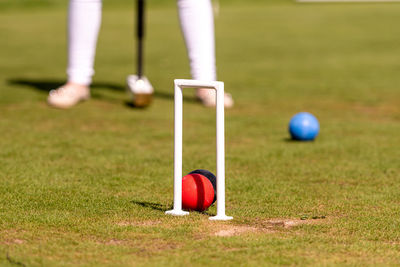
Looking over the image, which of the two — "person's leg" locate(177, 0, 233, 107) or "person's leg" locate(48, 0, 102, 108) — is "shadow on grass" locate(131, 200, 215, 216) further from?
"person's leg" locate(48, 0, 102, 108)

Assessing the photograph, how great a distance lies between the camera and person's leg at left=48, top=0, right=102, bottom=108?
262 inches

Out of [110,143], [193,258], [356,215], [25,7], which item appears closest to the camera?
[193,258]

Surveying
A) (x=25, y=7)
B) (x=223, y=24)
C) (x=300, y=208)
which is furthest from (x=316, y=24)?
(x=300, y=208)

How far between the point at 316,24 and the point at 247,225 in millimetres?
13985

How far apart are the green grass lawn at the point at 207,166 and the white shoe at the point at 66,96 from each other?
132 millimetres

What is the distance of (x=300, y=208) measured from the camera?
3.54 metres

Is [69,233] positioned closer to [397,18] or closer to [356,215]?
[356,215]

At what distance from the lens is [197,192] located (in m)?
3.35

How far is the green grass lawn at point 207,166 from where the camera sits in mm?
2850

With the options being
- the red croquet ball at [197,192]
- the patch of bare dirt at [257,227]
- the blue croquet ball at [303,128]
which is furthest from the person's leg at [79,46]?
the patch of bare dirt at [257,227]

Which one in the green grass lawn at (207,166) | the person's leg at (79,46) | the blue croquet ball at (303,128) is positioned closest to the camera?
the green grass lawn at (207,166)

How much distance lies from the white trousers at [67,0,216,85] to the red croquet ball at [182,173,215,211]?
3.27 metres

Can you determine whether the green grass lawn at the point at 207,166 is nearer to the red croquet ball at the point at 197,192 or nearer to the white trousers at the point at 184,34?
the red croquet ball at the point at 197,192

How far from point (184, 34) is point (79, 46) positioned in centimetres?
100
